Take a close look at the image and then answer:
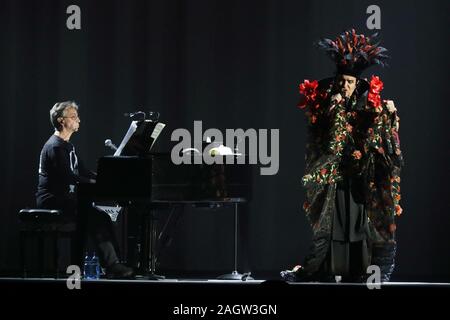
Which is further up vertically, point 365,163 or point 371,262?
point 365,163

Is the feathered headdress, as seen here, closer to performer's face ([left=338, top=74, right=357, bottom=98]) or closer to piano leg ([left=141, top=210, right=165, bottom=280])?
performer's face ([left=338, top=74, right=357, bottom=98])

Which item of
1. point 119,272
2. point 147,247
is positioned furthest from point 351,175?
point 119,272

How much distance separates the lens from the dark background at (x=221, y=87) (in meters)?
7.99

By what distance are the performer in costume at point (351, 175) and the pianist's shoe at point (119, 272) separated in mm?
1129

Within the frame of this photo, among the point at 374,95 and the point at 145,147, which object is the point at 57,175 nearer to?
the point at 145,147

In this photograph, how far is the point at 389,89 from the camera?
315 inches

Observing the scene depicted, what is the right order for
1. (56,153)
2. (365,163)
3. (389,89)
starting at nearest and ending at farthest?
(365,163)
(56,153)
(389,89)

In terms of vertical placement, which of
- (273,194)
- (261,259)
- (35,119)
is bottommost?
(261,259)

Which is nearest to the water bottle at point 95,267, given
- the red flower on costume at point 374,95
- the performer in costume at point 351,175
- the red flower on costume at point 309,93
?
the performer in costume at point 351,175

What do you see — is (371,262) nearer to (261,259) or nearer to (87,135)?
(261,259)
